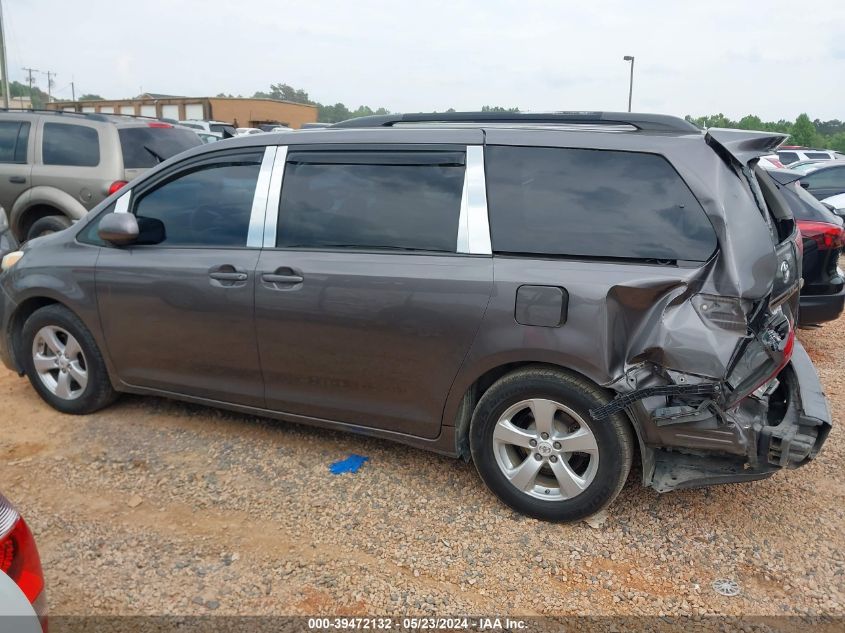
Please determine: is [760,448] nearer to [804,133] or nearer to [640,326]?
[640,326]

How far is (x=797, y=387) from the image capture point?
3.12 metres

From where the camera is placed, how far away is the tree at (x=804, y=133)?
38.0 m

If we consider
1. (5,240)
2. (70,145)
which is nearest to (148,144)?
(70,145)

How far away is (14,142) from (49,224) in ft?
3.49

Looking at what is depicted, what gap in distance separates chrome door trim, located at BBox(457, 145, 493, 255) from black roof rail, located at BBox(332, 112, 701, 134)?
0.49 meters

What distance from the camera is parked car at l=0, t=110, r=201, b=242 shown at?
7410 mm

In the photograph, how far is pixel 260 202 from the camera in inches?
143

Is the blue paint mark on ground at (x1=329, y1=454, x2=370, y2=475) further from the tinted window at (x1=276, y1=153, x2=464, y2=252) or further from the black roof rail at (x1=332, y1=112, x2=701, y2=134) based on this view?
the black roof rail at (x1=332, y1=112, x2=701, y2=134)

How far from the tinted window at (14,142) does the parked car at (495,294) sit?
4765 mm

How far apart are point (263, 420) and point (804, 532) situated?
3.01m

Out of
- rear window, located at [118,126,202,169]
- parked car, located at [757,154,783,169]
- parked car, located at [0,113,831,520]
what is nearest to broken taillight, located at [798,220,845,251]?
parked car, located at [757,154,783,169]

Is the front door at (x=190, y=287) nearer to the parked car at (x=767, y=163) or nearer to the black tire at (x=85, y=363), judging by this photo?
the black tire at (x=85, y=363)

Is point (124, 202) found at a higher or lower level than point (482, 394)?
higher

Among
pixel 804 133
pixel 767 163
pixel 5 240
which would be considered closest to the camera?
pixel 5 240
